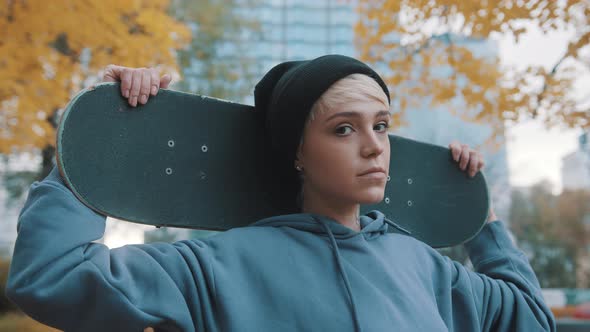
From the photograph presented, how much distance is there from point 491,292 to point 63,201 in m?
1.14

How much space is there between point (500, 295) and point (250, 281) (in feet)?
2.52

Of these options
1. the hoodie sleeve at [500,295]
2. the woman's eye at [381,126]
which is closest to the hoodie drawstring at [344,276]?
the woman's eye at [381,126]

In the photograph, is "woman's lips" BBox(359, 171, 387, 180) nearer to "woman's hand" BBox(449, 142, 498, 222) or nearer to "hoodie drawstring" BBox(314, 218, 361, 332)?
"hoodie drawstring" BBox(314, 218, 361, 332)

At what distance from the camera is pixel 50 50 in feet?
13.7

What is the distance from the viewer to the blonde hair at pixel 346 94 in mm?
1272

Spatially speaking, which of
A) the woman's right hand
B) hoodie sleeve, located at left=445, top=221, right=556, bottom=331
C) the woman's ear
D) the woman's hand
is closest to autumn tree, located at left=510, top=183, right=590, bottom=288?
the woman's hand

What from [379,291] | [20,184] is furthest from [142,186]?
[20,184]

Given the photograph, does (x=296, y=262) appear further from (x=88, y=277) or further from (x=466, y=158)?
(x=466, y=158)

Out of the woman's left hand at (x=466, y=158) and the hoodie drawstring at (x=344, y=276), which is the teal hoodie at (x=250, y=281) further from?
the woman's left hand at (x=466, y=158)

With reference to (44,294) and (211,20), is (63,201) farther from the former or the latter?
(211,20)

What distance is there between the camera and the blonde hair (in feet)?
4.17

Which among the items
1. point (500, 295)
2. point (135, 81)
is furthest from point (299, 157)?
point (500, 295)

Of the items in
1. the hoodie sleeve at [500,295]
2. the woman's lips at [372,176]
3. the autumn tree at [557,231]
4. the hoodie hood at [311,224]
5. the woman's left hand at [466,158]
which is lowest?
the autumn tree at [557,231]

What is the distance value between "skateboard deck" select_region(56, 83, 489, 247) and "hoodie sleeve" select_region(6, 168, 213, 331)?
3.2 inches
